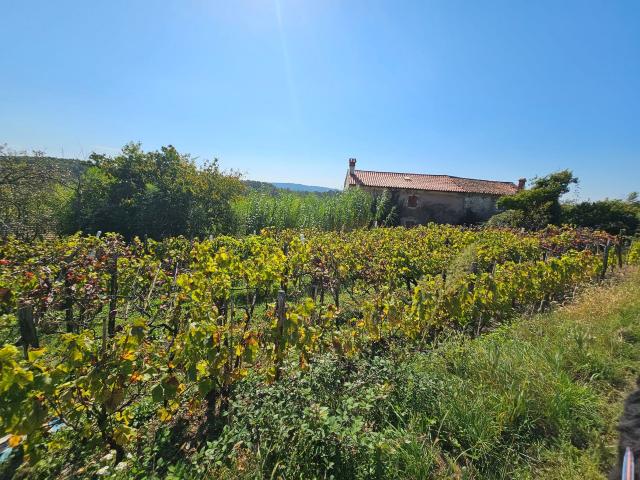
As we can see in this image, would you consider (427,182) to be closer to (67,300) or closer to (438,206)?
(438,206)

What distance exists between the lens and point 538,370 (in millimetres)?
2836

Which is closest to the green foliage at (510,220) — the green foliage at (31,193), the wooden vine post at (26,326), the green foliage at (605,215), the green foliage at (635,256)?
the green foliage at (605,215)

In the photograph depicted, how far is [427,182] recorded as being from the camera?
23656 mm

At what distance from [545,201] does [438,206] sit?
6.73 metres

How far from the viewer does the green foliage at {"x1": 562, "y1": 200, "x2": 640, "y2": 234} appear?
50.2ft

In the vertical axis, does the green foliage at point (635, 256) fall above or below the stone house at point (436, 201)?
below

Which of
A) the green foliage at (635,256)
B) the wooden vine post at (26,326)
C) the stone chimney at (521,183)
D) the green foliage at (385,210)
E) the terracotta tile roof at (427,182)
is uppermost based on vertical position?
the stone chimney at (521,183)

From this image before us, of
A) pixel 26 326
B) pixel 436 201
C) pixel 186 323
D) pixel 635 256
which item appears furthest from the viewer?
pixel 436 201

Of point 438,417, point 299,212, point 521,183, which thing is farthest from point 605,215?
point 438,417

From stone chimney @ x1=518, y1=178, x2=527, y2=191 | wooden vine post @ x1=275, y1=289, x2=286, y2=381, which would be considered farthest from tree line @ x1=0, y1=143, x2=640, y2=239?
stone chimney @ x1=518, y1=178, x2=527, y2=191

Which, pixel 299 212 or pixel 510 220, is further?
pixel 510 220

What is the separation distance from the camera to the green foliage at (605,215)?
1530 centimetres

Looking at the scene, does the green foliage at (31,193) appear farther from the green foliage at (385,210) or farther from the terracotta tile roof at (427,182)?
the terracotta tile roof at (427,182)

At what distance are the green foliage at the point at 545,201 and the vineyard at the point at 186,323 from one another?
1069 centimetres
